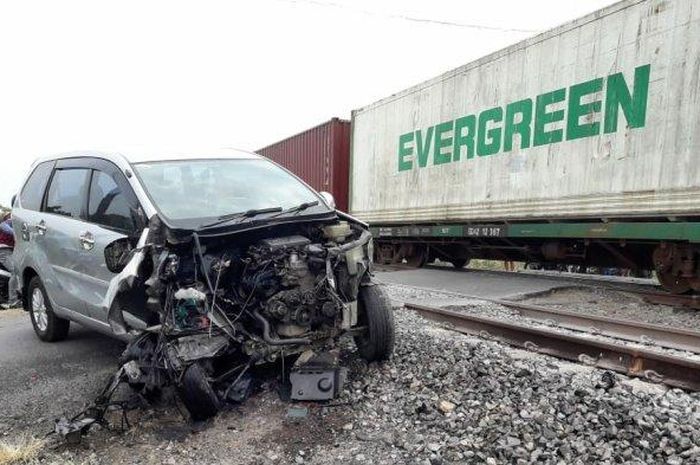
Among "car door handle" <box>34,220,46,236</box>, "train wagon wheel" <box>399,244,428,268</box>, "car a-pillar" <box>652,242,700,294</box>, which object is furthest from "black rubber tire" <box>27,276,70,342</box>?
"train wagon wheel" <box>399,244,428,268</box>

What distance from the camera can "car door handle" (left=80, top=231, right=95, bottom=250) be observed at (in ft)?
14.7

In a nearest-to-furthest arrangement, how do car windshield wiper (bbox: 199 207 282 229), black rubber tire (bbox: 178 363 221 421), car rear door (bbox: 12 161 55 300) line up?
black rubber tire (bbox: 178 363 221 421)
car windshield wiper (bbox: 199 207 282 229)
car rear door (bbox: 12 161 55 300)

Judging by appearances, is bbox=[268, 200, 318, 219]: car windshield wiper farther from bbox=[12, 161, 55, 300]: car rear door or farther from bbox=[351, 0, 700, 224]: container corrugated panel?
bbox=[351, 0, 700, 224]: container corrugated panel

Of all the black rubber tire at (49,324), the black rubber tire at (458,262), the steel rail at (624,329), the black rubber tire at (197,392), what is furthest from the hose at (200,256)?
the black rubber tire at (458,262)

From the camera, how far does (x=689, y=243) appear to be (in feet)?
24.2

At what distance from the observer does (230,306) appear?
12.4 feet

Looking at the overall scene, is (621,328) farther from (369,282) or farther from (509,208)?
(509,208)

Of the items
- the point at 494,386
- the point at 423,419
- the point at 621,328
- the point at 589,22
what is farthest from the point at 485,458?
the point at 589,22

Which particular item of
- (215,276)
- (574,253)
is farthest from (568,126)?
(215,276)

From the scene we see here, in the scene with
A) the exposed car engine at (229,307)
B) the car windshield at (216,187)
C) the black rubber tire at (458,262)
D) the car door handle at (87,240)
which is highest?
the car windshield at (216,187)

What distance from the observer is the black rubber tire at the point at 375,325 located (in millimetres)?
4152

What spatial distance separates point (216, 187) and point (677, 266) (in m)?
6.57

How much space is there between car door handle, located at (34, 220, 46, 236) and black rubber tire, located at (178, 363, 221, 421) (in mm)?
2779

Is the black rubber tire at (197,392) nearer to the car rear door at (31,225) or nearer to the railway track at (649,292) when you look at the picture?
the car rear door at (31,225)
